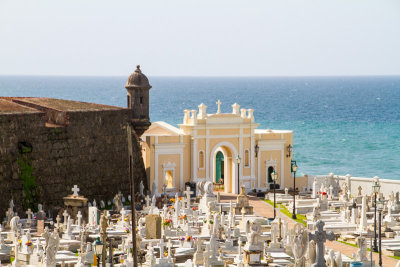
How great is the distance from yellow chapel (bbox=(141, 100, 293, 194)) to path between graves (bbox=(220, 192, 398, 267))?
1.24m

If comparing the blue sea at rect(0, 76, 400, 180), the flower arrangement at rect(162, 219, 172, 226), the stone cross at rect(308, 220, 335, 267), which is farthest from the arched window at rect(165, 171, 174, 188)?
the blue sea at rect(0, 76, 400, 180)

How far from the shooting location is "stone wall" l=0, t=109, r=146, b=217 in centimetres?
4078

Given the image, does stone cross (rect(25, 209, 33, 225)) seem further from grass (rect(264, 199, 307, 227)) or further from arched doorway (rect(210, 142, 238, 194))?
arched doorway (rect(210, 142, 238, 194))

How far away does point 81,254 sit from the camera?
1180 inches

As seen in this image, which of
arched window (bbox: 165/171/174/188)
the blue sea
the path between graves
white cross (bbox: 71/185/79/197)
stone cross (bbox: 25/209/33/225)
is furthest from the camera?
the blue sea

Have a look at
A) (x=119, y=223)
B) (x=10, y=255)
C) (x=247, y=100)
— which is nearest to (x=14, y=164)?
(x=119, y=223)

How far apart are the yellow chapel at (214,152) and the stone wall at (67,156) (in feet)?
4.37

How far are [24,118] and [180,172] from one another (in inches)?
433

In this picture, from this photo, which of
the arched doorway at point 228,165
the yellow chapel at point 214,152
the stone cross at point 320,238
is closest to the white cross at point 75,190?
the yellow chapel at point 214,152

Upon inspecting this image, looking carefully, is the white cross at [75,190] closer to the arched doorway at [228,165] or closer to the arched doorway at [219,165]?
the arched doorway at [228,165]

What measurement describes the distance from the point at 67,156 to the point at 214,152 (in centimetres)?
970

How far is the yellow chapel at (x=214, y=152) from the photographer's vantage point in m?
49.4

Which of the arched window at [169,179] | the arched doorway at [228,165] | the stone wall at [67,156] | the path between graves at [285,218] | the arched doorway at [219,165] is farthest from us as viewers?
the arched doorway at [219,165]

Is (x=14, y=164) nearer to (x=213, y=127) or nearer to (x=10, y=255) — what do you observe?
(x=10, y=255)
